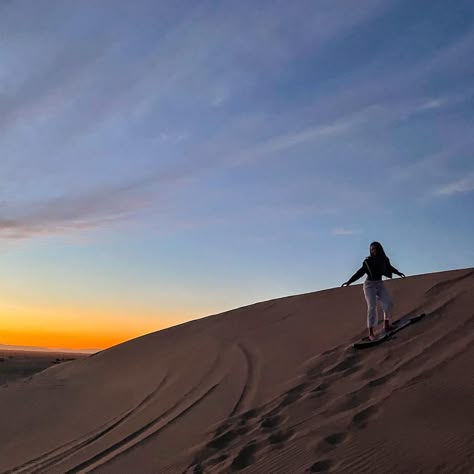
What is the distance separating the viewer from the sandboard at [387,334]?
9.30 m

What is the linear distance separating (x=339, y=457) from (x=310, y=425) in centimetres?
102

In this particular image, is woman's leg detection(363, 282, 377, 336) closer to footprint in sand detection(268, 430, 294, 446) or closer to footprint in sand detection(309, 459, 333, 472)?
footprint in sand detection(268, 430, 294, 446)

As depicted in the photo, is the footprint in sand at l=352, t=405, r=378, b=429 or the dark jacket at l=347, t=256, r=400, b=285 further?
the dark jacket at l=347, t=256, r=400, b=285

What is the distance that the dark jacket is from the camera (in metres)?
9.51

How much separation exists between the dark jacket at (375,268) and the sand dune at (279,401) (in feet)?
3.49

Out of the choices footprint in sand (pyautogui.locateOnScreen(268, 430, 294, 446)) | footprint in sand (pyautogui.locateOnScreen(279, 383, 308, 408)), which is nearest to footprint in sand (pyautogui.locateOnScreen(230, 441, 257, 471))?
footprint in sand (pyautogui.locateOnScreen(268, 430, 294, 446))

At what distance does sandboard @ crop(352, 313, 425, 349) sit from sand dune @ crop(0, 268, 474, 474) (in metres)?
0.16

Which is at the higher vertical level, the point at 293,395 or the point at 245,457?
the point at 293,395

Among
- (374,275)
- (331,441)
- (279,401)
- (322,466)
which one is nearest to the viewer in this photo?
(322,466)

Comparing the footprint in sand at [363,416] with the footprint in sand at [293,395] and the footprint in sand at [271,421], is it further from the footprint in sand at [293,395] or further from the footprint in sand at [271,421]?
the footprint in sand at [293,395]

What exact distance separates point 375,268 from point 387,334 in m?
1.14

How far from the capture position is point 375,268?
9.51 m

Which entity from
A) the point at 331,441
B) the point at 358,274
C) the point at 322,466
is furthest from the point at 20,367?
the point at 322,466

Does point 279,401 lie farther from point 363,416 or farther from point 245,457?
point 245,457
